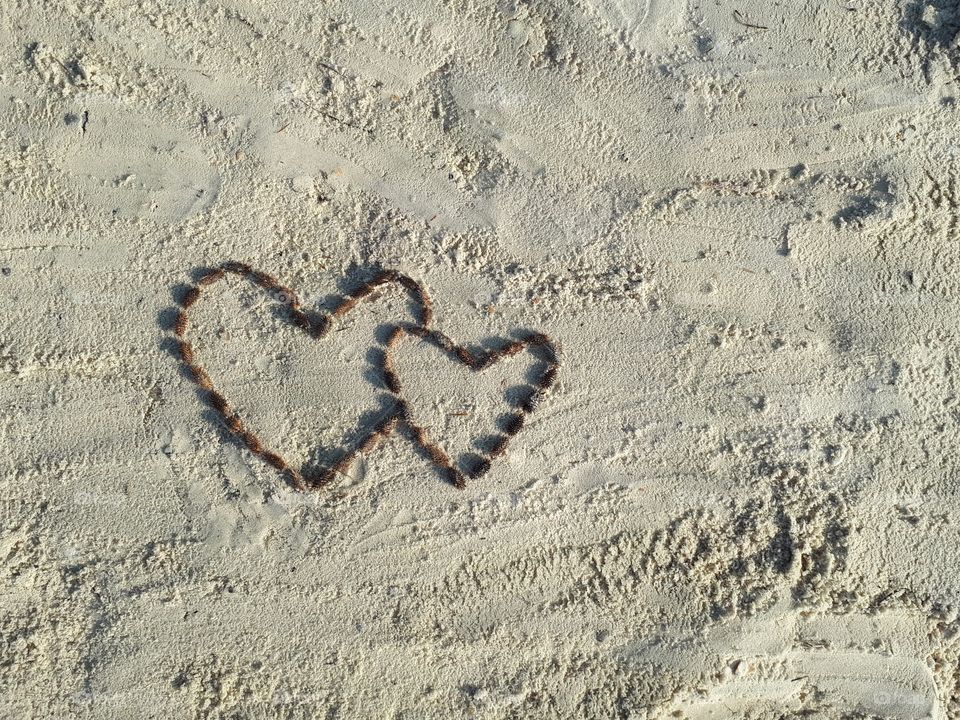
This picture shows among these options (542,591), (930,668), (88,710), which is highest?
(930,668)

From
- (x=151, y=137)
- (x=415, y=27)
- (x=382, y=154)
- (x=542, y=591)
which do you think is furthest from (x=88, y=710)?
(x=415, y=27)

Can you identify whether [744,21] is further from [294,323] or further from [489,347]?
[294,323]

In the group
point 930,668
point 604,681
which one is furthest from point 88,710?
point 930,668

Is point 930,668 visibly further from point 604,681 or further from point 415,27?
point 415,27

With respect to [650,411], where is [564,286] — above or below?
above

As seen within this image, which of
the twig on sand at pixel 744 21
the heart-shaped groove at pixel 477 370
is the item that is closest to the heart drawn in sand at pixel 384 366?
the heart-shaped groove at pixel 477 370

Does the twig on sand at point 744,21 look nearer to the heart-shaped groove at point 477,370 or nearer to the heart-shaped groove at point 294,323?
the heart-shaped groove at point 477,370
